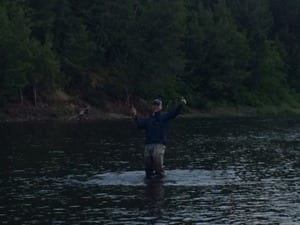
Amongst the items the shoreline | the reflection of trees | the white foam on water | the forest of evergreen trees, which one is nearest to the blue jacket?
the white foam on water

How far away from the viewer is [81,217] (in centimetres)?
2420

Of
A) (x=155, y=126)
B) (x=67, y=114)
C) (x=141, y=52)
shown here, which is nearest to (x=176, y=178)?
(x=155, y=126)

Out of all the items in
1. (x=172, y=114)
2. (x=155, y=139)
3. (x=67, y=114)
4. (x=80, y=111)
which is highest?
(x=172, y=114)

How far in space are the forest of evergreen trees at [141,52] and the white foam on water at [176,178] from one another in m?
47.3

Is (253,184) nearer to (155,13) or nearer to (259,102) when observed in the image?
(155,13)

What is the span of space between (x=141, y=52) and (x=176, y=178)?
215ft

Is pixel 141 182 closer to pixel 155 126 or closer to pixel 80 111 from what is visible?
pixel 155 126

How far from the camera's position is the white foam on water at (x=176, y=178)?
31766mm

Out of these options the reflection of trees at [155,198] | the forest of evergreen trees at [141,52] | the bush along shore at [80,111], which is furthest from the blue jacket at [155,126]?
the forest of evergreen trees at [141,52]

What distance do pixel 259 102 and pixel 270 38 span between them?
1086 inches

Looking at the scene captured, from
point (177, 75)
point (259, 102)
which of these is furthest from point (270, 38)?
point (177, 75)

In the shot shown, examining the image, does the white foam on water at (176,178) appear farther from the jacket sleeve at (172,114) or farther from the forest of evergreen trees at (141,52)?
the forest of evergreen trees at (141,52)

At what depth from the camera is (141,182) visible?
32000mm

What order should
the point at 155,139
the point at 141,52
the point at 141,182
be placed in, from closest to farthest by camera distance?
the point at 141,182, the point at 155,139, the point at 141,52
